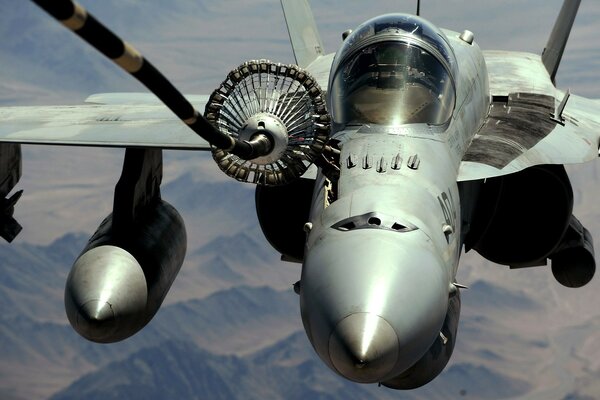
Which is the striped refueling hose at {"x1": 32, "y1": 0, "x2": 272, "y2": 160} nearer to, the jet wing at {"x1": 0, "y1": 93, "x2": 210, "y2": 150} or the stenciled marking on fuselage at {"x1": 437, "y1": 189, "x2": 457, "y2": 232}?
the stenciled marking on fuselage at {"x1": 437, "y1": 189, "x2": 457, "y2": 232}

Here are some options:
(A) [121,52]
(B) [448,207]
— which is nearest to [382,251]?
(B) [448,207]

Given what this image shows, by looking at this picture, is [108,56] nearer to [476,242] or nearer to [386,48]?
[386,48]

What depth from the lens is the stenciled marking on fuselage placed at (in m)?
10.7

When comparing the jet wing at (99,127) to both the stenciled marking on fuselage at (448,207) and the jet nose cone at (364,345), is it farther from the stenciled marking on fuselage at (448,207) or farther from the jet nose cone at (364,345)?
the jet nose cone at (364,345)

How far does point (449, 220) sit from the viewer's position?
35.4 ft

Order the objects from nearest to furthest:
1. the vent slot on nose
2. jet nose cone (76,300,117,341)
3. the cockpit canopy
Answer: the vent slot on nose < the cockpit canopy < jet nose cone (76,300,117,341)

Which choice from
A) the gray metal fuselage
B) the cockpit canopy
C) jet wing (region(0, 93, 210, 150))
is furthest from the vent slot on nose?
jet wing (region(0, 93, 210, 150))

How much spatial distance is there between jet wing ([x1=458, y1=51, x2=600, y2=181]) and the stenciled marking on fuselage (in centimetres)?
69

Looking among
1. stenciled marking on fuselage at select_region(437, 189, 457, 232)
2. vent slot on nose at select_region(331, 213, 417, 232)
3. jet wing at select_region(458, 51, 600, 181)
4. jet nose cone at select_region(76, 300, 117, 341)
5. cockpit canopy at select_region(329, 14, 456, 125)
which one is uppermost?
Answer: vent slot on nose at select_region(331, 213, 417, 232)

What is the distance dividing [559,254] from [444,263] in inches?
201

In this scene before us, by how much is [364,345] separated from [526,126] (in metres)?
5.80

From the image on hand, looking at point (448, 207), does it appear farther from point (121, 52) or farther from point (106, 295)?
point (121, 52)

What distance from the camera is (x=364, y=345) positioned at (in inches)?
337

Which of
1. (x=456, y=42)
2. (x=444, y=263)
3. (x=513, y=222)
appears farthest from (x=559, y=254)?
(x=444, y=263)
